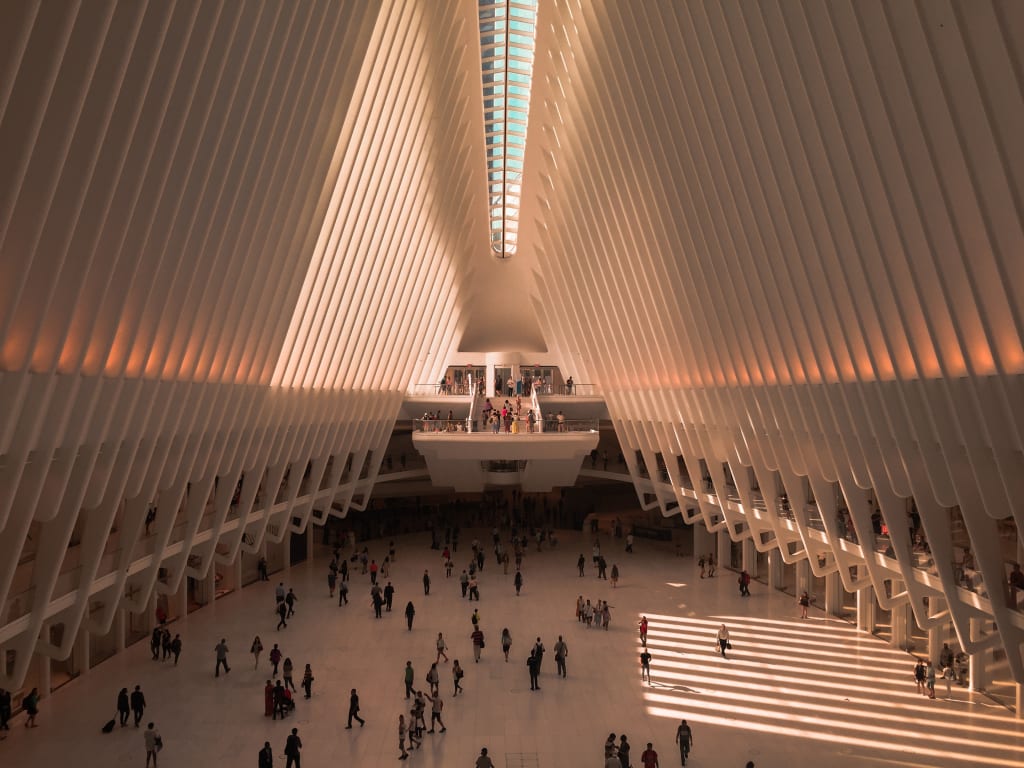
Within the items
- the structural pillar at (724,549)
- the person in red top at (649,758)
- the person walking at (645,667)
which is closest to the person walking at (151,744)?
the person in red top at (649,758)

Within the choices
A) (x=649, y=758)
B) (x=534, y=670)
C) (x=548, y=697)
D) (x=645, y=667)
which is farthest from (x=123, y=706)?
(x=645, y=667)

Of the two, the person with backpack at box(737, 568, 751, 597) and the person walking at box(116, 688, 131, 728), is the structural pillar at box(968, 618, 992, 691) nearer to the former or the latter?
the person with backpack at box(737, 568, 751, 597)

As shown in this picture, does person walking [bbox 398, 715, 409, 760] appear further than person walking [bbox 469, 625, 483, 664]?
No

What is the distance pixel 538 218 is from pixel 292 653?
64.5 feet

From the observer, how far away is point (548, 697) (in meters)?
17.6

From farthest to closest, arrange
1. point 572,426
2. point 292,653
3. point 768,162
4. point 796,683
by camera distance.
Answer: point 572,426 → point 292,653 → point 796,683 → point 768,162

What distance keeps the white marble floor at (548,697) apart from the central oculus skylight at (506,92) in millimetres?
14712

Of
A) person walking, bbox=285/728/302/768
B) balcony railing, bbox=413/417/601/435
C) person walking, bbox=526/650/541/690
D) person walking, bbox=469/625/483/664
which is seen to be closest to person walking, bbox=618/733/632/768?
person walking, bbox=526/650/541/690

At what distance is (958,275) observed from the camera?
11.0 m

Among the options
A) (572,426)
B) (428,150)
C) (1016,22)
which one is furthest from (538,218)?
(1016,22)

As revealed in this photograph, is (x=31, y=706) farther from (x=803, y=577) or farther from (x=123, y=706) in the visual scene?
(x=803, y=577)

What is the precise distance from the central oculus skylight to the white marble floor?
14712 mm

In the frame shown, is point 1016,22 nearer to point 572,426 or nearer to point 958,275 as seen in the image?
point 958,275

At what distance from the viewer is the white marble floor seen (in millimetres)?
14852
